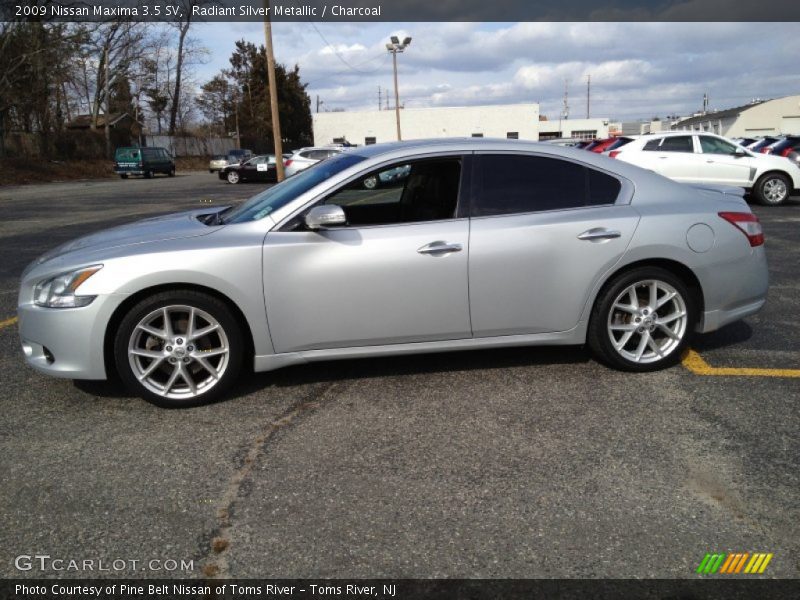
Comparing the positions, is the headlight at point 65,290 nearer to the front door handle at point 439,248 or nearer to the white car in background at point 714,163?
the front door handle at point 439,248

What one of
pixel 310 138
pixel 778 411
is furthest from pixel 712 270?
pixel 310 138

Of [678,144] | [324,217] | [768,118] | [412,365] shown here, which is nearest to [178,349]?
[324,217]

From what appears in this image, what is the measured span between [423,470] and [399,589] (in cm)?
82

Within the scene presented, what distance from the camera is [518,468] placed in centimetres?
304

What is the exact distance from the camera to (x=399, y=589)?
224 centimetres

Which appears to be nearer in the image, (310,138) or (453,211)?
(453,211)

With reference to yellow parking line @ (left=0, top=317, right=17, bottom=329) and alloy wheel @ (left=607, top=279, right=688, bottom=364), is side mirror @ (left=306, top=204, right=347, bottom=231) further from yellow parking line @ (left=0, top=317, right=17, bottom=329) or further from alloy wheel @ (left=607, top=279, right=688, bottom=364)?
yellow parking line @ (left=0, top=317, right=17, bottom=329)

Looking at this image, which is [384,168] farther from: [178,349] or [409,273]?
[178,349]

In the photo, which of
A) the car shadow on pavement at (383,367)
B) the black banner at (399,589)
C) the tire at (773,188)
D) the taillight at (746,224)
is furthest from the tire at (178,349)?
the tire at (773,188)

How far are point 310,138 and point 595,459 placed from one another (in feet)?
271

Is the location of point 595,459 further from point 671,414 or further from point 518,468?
point 671,414

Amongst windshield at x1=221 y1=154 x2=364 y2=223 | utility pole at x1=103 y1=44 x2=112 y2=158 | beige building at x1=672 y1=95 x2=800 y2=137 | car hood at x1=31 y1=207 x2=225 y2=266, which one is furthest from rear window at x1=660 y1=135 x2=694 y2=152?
beige building at x1=672 y1=95 x2=800 y2=137

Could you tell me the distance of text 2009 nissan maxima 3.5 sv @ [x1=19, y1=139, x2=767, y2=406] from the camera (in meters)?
3.65

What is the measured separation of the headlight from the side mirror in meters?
1.21
